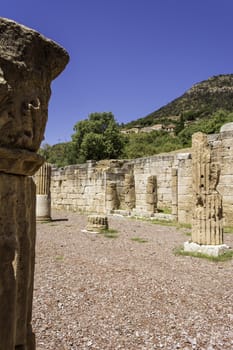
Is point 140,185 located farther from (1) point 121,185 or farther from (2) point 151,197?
(2) point 151,197

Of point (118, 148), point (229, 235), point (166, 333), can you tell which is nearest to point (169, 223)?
point (229, 235)

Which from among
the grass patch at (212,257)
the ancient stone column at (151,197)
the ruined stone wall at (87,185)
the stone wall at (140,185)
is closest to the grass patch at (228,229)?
the stone wall at (140,185)

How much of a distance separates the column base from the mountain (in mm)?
69108

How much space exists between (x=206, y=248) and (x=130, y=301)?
12.2 feet

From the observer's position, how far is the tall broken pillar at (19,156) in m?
1.69

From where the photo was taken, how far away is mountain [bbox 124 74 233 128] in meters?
81.0

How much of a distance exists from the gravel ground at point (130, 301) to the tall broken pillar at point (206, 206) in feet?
2.40

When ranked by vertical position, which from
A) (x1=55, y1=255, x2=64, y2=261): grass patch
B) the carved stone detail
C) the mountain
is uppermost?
the mountain

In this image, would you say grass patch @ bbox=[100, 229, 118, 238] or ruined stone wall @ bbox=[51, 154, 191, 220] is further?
ruined stone wall @ bbox=[51, 154, 191, 220]

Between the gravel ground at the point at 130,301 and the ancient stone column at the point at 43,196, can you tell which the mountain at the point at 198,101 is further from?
the gravel ground at the point at 130,301

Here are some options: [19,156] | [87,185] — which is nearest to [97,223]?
[87,185]

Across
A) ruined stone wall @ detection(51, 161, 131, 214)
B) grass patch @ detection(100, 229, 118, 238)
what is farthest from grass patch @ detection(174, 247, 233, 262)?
ruined stone wall @ detection(51, 161, 131, 214)

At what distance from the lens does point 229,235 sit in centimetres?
1034

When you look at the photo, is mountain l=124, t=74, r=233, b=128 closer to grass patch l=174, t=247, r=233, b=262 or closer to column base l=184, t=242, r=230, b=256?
column base l=184, t=242, r=230, b=256
